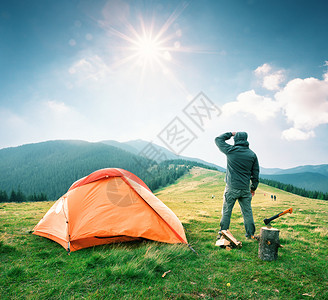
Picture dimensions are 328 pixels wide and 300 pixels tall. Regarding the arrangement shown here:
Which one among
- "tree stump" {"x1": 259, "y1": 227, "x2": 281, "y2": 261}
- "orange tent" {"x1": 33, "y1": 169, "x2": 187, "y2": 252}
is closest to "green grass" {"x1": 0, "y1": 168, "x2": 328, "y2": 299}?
"tree stump" {"x1": 259, "y1": 227, "x2": 281, "y2": 261}

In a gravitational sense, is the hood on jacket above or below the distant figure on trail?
above

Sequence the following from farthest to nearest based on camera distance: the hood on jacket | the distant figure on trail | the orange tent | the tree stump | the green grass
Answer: the hood on jacket
the distant figure on trail
the orange tent
the tree stump
the green grass

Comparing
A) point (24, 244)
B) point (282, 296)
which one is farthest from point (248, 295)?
point (24, 244)

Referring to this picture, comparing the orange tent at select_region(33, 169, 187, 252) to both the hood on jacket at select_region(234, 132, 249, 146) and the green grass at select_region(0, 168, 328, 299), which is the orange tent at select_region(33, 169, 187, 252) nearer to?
the green grass at select_region(0, 168, 328, 299)

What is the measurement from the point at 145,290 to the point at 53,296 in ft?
5.32

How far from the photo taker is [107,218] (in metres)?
5.69

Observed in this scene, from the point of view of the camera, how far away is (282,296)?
3.33 meters

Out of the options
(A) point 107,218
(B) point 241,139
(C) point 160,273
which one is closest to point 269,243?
(C) point 160,273

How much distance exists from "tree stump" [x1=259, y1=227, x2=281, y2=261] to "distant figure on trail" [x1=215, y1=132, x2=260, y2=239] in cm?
129

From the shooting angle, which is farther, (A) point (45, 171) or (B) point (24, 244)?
(A) point (45, 171)

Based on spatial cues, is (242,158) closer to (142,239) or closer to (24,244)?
(142,239)

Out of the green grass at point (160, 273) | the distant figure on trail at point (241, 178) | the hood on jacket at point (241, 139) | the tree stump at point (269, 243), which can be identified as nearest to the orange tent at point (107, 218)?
the green grass at point (160, 273)

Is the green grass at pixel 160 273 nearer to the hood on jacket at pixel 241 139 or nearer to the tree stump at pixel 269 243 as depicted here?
the tree stump at pixel 269 243

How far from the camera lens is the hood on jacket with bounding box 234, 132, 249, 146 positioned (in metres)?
6.31
